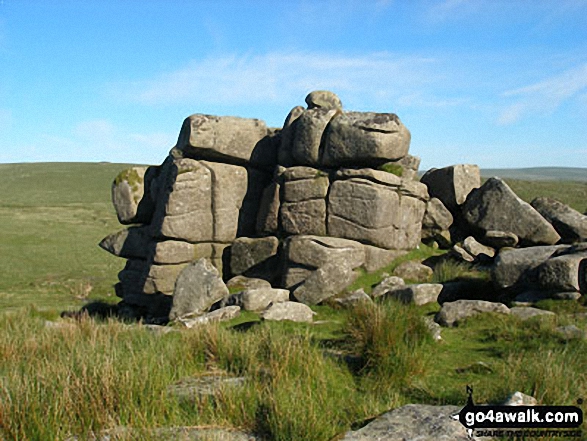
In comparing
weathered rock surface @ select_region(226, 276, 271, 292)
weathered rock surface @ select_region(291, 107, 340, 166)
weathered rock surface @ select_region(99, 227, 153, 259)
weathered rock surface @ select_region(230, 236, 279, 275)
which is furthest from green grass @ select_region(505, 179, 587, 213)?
weathered rock surface @ select_region(99, 227, 153, 259)

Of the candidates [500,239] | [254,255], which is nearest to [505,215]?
[500,239]

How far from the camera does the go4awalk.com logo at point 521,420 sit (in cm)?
602

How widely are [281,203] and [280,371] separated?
1096 centimetres

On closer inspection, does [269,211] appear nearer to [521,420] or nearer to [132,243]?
[132,243]

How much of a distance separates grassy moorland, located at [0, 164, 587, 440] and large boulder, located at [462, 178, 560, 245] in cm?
482

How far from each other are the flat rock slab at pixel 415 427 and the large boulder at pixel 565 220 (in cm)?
1304

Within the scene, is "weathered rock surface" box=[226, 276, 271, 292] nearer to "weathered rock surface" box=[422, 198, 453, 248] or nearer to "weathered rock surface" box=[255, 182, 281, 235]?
"weathered rock surface" box=[255, 182, 281, 235]

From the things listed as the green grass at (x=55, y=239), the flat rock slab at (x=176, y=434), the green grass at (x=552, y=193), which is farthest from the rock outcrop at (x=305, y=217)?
the green grass at (x=552, y=193)

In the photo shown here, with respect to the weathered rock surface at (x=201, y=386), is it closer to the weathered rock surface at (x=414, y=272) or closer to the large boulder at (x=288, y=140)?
the weathered rock surface at (x=414, y=272)

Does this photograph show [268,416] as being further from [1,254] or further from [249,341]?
[1,254]

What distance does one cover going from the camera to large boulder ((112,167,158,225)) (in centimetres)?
2056

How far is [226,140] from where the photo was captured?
19.1 meters

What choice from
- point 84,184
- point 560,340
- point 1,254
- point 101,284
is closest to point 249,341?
point 560,340

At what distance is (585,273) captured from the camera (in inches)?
527
